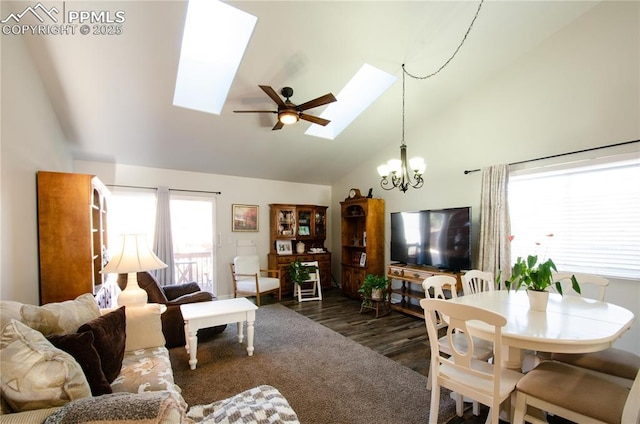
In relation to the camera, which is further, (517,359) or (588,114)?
(588,114)

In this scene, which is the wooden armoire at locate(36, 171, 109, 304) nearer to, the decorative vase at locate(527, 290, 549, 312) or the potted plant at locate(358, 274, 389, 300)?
the potted plant at locate(358, 274, 389, 300)

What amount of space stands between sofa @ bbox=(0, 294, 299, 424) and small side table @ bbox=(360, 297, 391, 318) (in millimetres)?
2949

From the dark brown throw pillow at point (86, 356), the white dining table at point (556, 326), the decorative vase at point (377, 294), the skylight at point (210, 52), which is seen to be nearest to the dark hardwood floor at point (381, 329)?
the decorative vase at point (377, 294)

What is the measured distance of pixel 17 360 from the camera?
2.93 ft

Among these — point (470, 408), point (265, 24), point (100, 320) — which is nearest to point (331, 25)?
point (265, 24)

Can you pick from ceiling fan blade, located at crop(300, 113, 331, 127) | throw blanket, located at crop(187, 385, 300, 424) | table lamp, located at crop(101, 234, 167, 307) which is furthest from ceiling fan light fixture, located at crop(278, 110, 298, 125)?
throw blanket, located at crop(187, 385, 300, 424)

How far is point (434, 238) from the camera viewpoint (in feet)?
12.6

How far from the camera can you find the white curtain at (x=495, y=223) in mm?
3219

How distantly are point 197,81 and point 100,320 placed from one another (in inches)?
110

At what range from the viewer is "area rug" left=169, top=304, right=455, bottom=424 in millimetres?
1980

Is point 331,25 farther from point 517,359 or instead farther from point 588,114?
point 517,359

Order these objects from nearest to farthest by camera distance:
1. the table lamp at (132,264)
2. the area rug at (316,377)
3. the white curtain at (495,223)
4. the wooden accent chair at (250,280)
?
1. the area rug at (316,377)
2. the table lamp at (132,264)
3. the white curtain at (495,223)
4. the wooden accent chair at (250,280)

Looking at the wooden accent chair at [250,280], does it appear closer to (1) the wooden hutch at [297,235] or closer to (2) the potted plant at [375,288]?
(1) the wooden hutch at [297,235]

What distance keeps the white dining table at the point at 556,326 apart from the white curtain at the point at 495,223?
112cm
